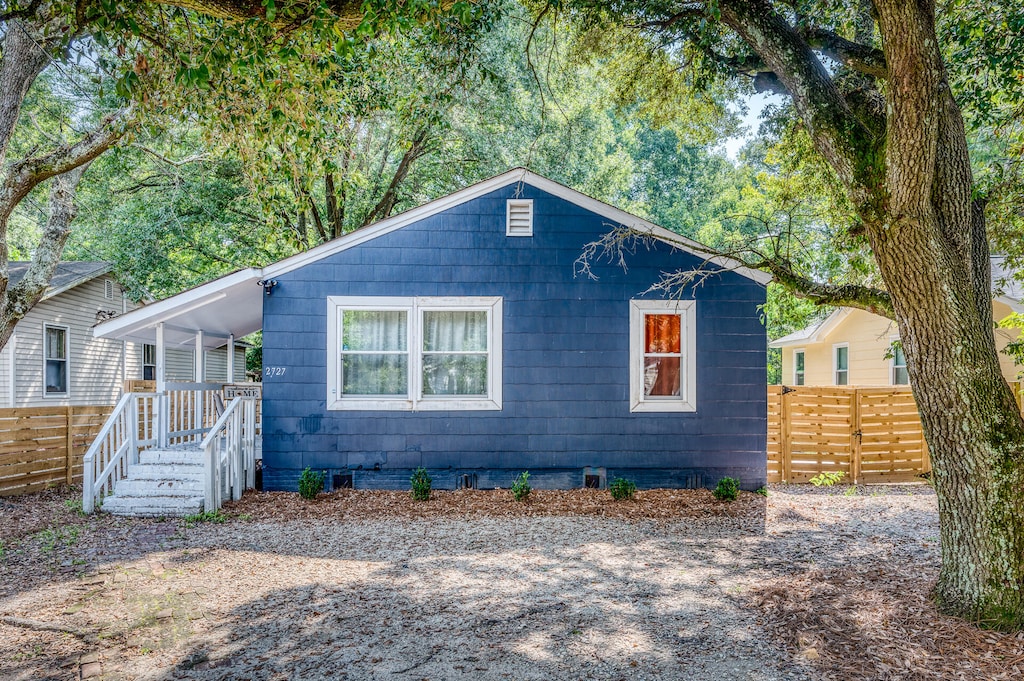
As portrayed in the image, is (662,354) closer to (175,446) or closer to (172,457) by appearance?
(172,457)

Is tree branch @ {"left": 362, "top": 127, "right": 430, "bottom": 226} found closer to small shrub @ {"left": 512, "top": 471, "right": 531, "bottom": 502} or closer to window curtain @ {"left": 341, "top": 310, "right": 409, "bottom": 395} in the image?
window curtain @ {"left": 341, "top": 310, "right": 409, "bottom": 395}

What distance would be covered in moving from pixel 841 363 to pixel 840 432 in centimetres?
565

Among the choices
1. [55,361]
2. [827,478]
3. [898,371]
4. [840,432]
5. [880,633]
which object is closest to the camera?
[880,633]

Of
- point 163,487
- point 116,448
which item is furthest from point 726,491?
point 116,448

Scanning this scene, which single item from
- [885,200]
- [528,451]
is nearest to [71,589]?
[528,451]

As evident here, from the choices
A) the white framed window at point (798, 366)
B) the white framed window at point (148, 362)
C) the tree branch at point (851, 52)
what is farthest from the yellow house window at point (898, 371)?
the white framed window at point (148, 362)

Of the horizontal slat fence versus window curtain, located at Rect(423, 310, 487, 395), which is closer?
window curtain, located at Rect(423, 310, 487, 395)

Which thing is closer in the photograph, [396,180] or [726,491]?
Answer: [726,491]

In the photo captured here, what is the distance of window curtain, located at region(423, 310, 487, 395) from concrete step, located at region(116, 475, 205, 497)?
3.24 meters

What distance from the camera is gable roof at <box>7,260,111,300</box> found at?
41.9ft

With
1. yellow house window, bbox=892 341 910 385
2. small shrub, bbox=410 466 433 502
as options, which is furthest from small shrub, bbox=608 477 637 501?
yellow house window, bbox=892 341 910 385

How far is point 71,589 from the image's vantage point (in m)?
4.93

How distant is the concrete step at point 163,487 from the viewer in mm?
7641

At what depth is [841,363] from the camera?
1554 centimetres
